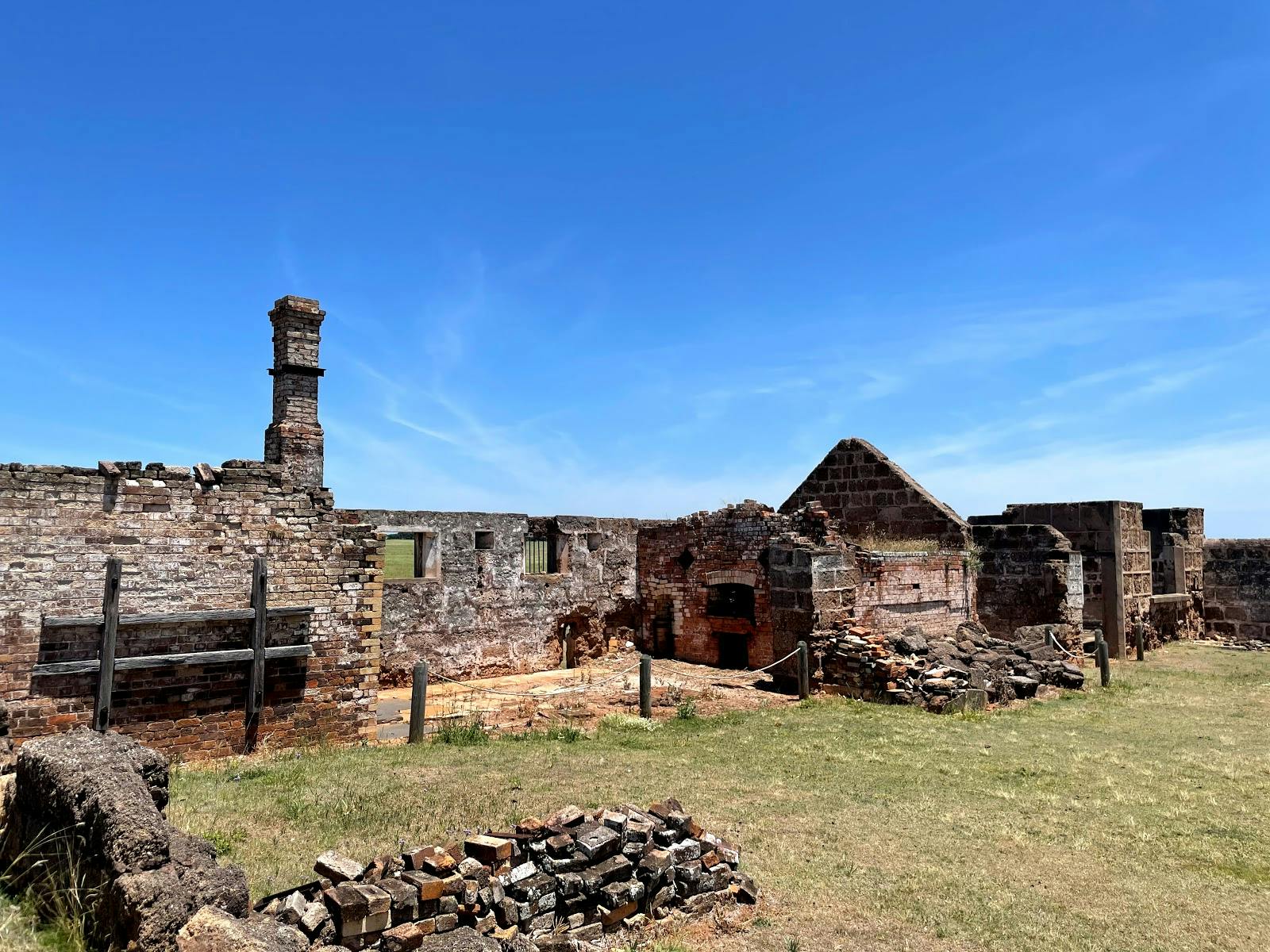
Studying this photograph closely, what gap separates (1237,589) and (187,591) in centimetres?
2477

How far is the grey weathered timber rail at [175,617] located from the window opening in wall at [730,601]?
31.5 ft

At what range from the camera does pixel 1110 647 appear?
18078 millimetres

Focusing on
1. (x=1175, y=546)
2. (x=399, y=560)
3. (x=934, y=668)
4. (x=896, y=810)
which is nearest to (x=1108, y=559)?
(x=1175, y=546)

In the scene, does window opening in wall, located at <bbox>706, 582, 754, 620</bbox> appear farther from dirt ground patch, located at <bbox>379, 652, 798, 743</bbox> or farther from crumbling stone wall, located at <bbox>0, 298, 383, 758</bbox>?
crumbling stone wall, located at <bbox>0, 298, 383, 758</bbox>

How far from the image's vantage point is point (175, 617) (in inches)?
363

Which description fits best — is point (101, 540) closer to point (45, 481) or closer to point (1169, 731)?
point (45, 481)

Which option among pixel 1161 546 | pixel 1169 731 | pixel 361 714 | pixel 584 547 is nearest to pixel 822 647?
pixel 1169 731

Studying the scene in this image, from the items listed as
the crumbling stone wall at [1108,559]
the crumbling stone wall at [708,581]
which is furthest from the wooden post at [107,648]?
the crumbling stone wall at [1108,559]

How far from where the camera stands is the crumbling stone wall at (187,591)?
862 cm

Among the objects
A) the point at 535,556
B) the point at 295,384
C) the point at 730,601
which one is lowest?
the point at 730,601

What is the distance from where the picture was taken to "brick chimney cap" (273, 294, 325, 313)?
14078mm

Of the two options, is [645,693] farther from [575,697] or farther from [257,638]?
[257,638]

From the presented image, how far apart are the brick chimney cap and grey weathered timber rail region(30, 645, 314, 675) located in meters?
6.72

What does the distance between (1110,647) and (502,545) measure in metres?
13.6
